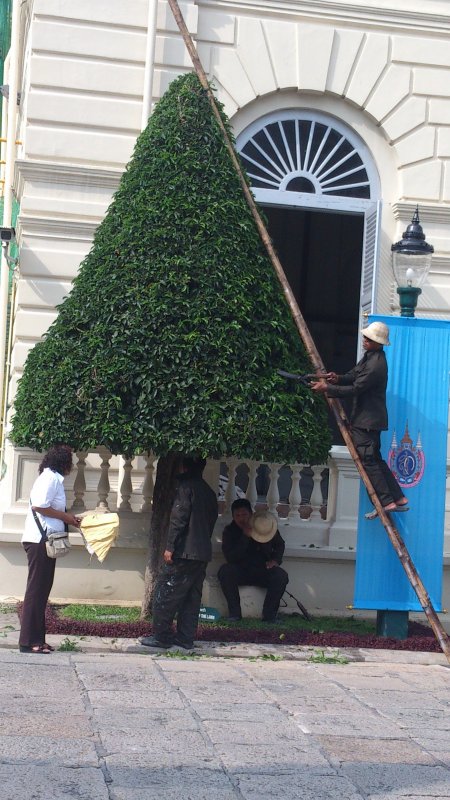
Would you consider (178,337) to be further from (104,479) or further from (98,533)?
(104,479)

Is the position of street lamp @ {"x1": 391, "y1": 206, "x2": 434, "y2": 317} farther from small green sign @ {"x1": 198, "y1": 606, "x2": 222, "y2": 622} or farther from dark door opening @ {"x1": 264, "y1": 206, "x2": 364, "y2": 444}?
dark door opening @ {"x1": 264, "y1": 206, "x2": 364, "y2": 444}

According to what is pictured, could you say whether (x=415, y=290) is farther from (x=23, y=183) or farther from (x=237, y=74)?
(x=23, y=183)

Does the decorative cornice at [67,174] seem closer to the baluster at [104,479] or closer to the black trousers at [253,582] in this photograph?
the baluster at [104,479]

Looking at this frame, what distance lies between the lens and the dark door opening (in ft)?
66.2

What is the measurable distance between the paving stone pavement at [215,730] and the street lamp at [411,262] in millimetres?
3241

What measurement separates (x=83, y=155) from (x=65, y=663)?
553 centimetres

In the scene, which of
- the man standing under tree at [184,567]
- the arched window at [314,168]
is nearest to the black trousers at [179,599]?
the man standing under tree at [184,567]

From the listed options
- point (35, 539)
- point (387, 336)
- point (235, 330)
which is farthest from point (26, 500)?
point (387, 336)

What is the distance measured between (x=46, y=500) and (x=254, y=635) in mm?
2322

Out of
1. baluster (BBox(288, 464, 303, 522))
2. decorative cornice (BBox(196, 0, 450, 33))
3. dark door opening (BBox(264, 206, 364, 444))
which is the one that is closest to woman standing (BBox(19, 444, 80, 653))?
baluster (BBox(288, 464, 303, 522))

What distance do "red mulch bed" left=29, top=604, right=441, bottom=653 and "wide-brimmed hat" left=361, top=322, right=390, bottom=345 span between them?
2677 millimetres

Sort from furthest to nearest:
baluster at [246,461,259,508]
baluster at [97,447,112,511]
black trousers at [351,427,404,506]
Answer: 1. baluster at [246,461,259,508]
2. baluster at [97,447,112,511]
3. black trousers at [351,427,404,506]

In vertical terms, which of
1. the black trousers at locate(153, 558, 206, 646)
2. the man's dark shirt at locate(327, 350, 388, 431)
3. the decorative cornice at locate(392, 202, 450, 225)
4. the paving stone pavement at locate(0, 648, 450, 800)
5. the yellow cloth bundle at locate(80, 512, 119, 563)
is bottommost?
the paving stone pavement at locate(0, 648, 450, 800)

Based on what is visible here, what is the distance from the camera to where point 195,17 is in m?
12.3
